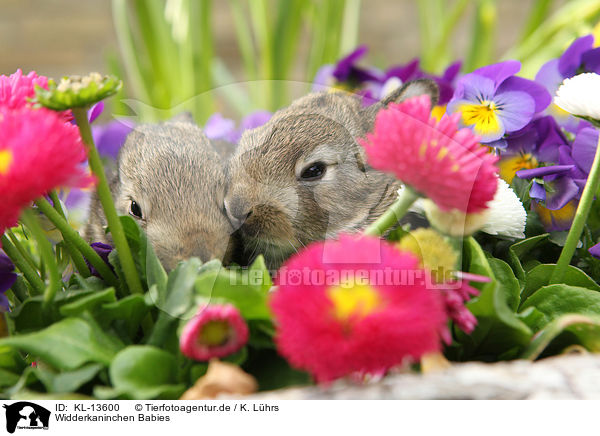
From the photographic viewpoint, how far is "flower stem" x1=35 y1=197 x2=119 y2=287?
531 millimetres

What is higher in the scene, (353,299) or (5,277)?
(5,277)

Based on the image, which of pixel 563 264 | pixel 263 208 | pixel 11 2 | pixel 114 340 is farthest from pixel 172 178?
pixel 11 2

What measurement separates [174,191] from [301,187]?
0.17 meters

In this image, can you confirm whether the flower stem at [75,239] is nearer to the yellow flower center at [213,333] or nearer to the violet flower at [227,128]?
the yellow flower center at [213,333]

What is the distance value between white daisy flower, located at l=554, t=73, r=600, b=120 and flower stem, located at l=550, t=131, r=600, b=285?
43 mm

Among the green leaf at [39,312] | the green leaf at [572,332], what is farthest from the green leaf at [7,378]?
the green leaf at [572,332]

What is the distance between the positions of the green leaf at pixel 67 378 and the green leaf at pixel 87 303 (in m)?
0.06

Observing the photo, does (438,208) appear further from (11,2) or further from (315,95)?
(11,2)

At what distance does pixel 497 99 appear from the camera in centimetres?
79

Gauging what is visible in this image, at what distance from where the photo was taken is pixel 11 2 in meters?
3.73

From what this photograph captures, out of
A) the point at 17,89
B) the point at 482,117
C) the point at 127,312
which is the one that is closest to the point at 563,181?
the point at 482,117

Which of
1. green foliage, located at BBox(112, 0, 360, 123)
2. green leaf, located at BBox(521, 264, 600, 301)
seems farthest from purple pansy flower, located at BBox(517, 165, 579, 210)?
green foliage, located at BBox(112, 0, 360, 123)

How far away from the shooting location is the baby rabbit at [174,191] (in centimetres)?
69

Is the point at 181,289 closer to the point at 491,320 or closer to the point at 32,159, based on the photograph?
the point at 32,159
